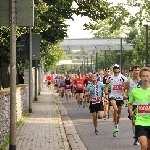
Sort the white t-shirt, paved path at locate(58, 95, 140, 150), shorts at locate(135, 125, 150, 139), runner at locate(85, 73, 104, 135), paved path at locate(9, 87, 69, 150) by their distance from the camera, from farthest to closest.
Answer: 1. runner at locate(85, 73, 104, 135)
2. the white t-shirt
3. paved path at locate(58, 95, 140, 150)
4. paved path at locate(9, 87, 69, 150)
5. shorts at locate(135, 125, 150, 139)

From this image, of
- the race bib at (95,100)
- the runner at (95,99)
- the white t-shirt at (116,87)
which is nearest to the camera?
the white t-shirt at (116,87)

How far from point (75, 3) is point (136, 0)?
2498cm

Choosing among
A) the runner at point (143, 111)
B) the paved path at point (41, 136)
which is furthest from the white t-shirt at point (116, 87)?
the runner at point (143, 111)

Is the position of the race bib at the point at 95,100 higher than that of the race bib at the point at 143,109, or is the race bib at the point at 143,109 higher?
the race bib at the point at 143,109

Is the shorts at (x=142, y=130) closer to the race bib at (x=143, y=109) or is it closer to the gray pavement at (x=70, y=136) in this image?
the race bib at (x=143, y=109)

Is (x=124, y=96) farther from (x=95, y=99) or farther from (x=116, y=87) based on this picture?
(x=95, y=99)

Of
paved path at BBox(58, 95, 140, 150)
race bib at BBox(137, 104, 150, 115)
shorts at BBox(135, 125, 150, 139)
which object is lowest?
paved path at BBox(58, 95, 140, 150)

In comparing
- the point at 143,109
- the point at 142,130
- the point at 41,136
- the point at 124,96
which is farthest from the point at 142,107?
the point at 41,136

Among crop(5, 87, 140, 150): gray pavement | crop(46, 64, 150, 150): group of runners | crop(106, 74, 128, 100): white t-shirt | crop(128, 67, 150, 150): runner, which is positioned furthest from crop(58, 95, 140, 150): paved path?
crop(128, 67, 150, 150): runner

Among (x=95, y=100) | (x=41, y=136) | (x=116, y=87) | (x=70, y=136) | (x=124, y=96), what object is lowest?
(x=70, y=136)

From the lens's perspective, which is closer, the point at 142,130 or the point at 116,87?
the point at 142,130

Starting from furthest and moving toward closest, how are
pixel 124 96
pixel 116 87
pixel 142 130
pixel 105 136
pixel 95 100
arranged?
1. pixel 95 100
2. pixel 116 87
3. pixel 105 136
4. pixel 124 96
5. pixel 142 130

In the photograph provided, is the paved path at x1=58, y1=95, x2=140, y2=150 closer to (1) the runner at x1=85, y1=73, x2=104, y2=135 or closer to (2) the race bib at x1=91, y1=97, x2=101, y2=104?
(1) the runner at x1=85, y1=73, x2=104, y2=135

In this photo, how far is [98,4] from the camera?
30094mm
